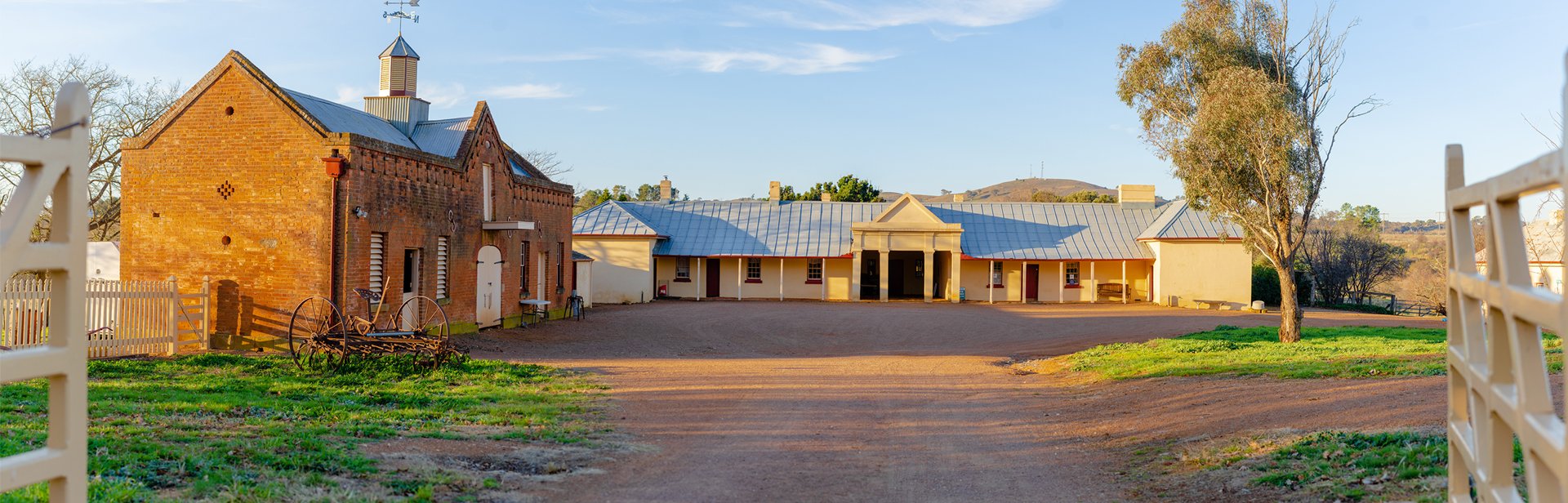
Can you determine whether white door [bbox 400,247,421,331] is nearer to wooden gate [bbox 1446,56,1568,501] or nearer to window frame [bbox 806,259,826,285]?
wooden gate [bbox 1446,56,1568,501]

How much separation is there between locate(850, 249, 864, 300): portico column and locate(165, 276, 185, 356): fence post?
25.5 meters

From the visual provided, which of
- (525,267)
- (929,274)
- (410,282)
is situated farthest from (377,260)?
(929,274)

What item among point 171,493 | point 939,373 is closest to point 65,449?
point 171,493

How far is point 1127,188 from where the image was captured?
4344 cm

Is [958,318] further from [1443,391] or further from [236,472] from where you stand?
[236,472]

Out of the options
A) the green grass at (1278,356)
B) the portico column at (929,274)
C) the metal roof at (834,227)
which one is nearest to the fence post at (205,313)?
the green grass at (1278,356)

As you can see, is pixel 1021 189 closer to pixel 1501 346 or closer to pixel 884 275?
pixel 884 275

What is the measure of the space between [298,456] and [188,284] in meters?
12.5

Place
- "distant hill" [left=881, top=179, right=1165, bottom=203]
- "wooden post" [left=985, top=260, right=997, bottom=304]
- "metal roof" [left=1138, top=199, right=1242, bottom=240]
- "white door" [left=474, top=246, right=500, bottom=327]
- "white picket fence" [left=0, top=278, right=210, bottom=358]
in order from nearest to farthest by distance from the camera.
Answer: "white picket fence" [left=0, top=278, right=210, bottom=358]
"white door" [left=474, top=246, right=500, bottom=327]
"metal roof" [left=1138, top=199, right=1242, bottom=240]
"wooden post" [left=985, top=260, right=997, bottom=304]
"distant hill" [left=881, top=179, right=1165, bottom=203]

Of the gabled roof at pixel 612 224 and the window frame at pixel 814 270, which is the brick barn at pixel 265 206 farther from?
the window frame at pixel 814 270

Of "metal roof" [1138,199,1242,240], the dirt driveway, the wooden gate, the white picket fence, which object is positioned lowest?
the dirt driveway

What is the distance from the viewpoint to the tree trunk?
63.1ft

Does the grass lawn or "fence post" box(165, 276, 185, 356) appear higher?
"fence post" box(165, 276, 185, 356)

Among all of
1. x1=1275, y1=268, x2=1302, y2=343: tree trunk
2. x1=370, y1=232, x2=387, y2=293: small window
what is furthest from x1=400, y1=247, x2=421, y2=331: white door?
x1=1275, y1=268, x2=1302, y2=343: tree trunk
